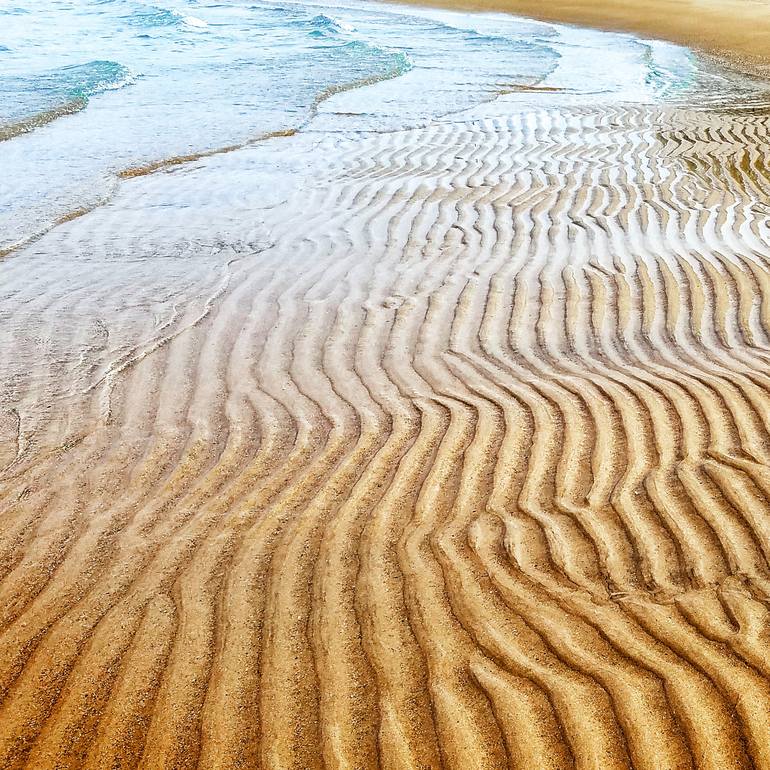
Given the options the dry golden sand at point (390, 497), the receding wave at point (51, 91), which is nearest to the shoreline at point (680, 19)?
the receding wave at point (51, 91)

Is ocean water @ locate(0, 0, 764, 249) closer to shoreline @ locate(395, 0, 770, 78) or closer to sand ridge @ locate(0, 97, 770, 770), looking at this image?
shoreline @ locate(395, 0, 770, 78)

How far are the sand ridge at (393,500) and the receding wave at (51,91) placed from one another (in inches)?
305

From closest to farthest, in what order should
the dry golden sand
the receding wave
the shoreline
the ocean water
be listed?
the dry golden sand
the ocean water
the receding wave
the shoreline

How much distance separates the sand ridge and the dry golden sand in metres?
0.02

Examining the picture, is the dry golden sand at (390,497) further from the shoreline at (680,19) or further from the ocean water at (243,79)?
the shoreline at (680,19)

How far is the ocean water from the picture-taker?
474 inches

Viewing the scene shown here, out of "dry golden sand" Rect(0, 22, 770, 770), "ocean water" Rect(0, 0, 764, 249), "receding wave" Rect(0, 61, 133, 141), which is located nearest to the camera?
"dry golden sand" Rect(0, 22, 770, 770)

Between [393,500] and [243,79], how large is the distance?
1759 cm

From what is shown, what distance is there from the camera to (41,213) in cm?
909

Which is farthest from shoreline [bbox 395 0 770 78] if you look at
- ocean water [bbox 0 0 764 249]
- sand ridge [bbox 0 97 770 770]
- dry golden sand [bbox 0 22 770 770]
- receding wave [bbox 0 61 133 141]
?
dry golden sand [bbox 0 22 770 770]

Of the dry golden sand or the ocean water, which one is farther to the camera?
the ocean water

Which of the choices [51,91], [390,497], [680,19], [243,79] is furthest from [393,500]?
[680,19]

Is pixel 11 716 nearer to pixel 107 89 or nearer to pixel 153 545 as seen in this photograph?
pixel 153 545

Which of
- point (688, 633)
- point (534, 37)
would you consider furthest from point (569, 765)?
point (534, 37)
